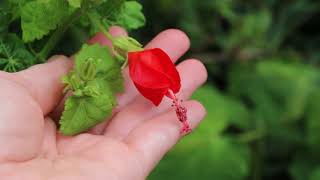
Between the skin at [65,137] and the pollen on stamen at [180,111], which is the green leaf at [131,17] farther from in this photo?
the pollen on stamen at [180,111]

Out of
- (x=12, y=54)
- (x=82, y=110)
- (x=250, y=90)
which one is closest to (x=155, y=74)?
(x=82, y=110)

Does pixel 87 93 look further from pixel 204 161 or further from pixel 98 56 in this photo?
pixel 204 161

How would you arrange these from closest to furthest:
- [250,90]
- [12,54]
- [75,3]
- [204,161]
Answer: [75,3] < [12,54] < [204,161] < [250,90]

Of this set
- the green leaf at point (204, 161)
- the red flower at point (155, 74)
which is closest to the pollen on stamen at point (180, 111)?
the red flower at point (155, 74)

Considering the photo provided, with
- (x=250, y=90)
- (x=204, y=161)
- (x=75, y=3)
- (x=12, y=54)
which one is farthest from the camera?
(x=250, y=90)

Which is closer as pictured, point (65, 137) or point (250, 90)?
point (65, 137)
